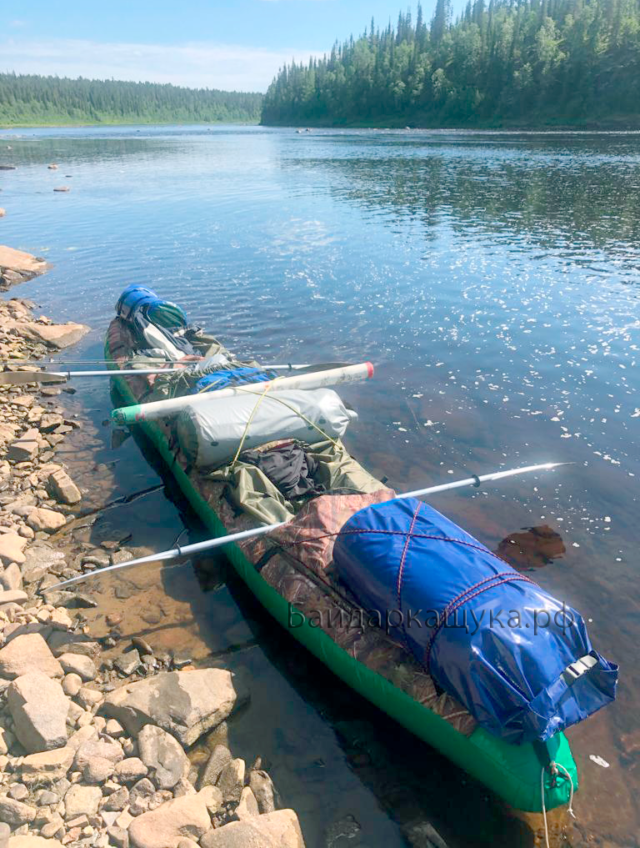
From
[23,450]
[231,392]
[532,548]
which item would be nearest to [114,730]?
[231,392]

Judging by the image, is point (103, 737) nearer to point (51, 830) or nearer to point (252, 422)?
point (51, 830)

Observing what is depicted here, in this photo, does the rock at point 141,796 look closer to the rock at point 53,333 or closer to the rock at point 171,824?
the rock at point 171,824

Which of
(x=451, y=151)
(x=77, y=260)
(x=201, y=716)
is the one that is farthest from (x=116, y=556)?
(x=451, y=151)

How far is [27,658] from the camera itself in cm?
623

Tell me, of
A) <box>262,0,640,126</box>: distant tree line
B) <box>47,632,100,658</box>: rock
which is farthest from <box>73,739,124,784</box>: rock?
<box>262,0,640,126</box>: distant tree line

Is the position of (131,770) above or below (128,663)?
above

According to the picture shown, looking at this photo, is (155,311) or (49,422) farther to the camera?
(155,311)

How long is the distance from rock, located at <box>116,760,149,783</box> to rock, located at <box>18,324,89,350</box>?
13.6 meters

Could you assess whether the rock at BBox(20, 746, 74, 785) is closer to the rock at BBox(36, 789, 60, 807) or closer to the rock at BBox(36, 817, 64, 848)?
the rock at BBox(36, 789, 60, 807)

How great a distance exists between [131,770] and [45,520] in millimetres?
4828

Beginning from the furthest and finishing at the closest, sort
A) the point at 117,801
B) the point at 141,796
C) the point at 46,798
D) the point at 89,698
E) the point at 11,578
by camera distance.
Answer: the point at 11,578, the point at 89,698, the point at 141,796, the point at 117,801, the point at 46,798

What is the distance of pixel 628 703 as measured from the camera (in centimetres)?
654

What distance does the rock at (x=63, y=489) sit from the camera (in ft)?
31.8

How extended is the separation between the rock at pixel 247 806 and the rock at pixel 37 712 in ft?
5.61
